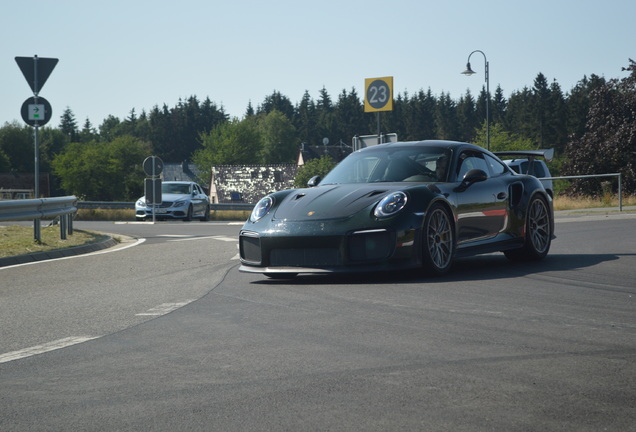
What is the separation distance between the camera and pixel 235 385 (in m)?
4.29

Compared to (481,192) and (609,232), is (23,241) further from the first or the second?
(609,232)

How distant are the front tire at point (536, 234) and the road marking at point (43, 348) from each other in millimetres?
6098

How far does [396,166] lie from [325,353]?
511cm

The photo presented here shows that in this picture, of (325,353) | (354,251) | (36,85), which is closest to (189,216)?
(36,85)

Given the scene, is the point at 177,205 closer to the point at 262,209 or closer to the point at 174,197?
the point at 174,197

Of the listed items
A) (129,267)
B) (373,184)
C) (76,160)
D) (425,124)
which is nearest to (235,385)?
(373,184)

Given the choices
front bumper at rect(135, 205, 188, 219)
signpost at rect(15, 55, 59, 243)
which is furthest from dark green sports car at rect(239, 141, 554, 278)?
front bumper at rect(135, 205, 188, 219)

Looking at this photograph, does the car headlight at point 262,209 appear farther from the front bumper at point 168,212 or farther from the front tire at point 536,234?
the front bumper at point 168,212

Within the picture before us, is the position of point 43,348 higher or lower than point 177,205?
lower

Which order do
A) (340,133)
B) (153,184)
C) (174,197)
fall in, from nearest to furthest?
1. (153,184)
2. (174,197)
3. (340,133)

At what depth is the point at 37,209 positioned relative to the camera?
14359 mm

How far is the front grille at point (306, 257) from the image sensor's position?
8.53 meters

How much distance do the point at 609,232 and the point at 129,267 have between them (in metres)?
9.01

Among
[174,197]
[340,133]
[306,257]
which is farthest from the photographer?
[340,133]
